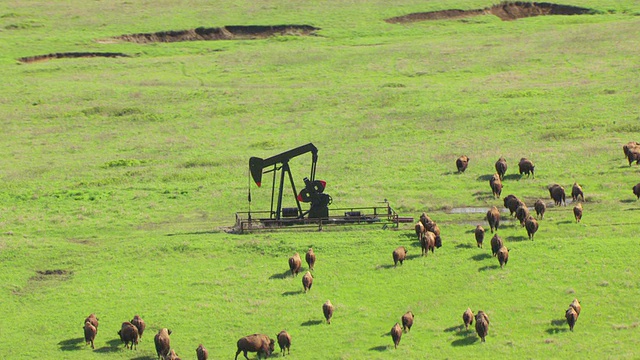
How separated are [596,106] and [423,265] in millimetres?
36051

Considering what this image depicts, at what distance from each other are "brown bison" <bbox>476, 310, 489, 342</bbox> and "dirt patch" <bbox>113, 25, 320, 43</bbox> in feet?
240

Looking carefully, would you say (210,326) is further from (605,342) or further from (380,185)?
(380,185)

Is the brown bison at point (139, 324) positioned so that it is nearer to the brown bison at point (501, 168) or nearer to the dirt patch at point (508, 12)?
the brown bison at point (501, 168)

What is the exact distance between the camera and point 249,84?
9050cm

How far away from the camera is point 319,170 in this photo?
2564 inches

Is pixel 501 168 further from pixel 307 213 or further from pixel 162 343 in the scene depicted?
pixel 162 343

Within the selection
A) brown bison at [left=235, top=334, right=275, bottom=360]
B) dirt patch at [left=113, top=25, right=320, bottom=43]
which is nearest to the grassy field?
dirt patch at [left=113, top=25, right=320, bottom=43]

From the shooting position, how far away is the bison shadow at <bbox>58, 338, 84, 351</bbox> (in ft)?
128

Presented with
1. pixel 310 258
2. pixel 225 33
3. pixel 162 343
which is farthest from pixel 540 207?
pixel 225 33

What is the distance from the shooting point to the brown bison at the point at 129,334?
3825 centimetres

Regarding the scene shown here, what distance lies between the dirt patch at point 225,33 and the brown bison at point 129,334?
238 ft

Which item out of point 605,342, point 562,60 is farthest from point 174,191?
point 562,60

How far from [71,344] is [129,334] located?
2.66 metres

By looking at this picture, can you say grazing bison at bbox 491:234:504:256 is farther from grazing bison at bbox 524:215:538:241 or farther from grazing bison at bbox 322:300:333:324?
grazing bison at bbox 322:300:333:324
